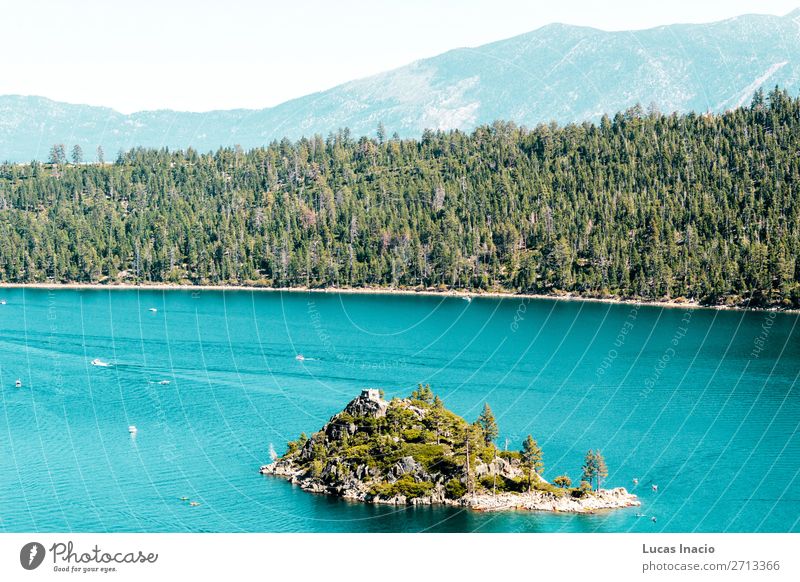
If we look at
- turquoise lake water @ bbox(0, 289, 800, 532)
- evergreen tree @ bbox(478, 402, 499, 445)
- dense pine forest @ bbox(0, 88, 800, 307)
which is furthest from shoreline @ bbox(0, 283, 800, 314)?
evergreen tree @ bbox(478, 402, 499, 445)

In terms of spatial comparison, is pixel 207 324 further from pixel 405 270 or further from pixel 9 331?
pixel 405 270

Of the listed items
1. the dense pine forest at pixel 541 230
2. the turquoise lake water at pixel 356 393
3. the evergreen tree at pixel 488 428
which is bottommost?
the turquoise lake water at pixel 356 393

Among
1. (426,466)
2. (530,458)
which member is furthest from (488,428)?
(426,466)

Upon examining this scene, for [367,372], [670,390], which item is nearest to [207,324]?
[367,372]

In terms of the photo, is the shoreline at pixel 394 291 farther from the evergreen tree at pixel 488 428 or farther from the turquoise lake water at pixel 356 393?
the evergreen tree at pixel 488 428

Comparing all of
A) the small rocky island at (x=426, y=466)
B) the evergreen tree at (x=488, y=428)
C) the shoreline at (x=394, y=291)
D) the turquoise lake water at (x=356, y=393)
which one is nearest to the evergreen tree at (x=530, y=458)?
the small rocky island at (x=426, y=466)

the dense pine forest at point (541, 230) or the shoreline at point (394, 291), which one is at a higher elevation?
the dense pine forest at point (541, 230)
